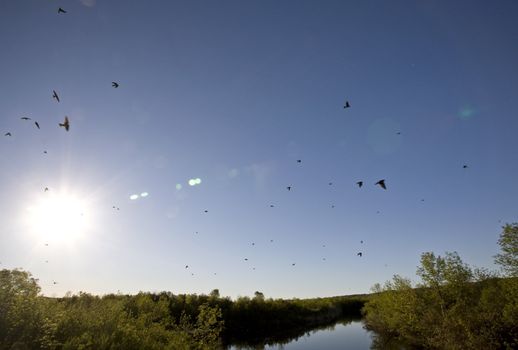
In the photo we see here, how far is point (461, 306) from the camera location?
83.2ft

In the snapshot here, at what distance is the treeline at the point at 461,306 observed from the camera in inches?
888

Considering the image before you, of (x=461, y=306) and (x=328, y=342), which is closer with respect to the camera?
(x=461, y=306)

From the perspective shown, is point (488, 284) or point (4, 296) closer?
point (4, 296)

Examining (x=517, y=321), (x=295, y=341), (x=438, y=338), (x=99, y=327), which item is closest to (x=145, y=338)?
(x=99, y=327)

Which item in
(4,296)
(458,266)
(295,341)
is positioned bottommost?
(295,341)

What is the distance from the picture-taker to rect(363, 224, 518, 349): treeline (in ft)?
74.0

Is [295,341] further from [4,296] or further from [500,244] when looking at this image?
[4,296]

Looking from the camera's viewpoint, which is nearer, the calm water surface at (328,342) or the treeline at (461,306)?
the treeline at (461,306)

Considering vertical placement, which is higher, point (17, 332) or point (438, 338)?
point (17, 332)

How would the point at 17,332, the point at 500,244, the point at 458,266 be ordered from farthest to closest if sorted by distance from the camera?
1. the point at 458,266
2. the point at 500,244
3. the point at 17,332

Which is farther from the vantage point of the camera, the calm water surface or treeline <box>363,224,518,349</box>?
the calm water surface

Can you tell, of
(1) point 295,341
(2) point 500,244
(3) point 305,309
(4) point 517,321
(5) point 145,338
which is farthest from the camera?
(3) point 305,309

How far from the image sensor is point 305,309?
72125 millimetres

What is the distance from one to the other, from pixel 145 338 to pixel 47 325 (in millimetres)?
5366
